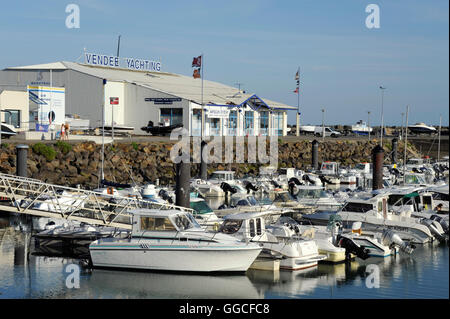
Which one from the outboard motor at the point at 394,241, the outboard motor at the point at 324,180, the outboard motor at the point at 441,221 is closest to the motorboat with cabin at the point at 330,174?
the outboard motor at the point at 324,180

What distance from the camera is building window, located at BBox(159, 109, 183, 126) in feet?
202

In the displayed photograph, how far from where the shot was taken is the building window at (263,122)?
229 ft

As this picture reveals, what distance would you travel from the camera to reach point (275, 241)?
2183cm

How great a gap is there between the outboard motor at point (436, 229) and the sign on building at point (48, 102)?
33.0 m

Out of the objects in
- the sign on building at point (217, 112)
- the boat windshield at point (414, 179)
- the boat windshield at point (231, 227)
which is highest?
the sign on building at point (217, 112)

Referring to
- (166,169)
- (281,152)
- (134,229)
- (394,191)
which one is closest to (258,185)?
(166,169)

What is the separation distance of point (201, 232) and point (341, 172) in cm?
3298

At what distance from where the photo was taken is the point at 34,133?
50.5 m

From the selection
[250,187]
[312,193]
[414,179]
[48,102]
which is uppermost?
[48,102]

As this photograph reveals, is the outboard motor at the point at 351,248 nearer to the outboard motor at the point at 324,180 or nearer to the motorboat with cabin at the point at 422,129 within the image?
the outboard motor at the point at 324,180

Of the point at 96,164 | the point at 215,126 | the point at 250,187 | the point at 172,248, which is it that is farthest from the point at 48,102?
the point at 172,248

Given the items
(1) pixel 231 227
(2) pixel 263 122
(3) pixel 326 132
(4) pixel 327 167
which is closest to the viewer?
(1) pixel 231 227

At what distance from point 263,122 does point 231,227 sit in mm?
49448

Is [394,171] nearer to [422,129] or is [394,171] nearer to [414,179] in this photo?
[414,179]
